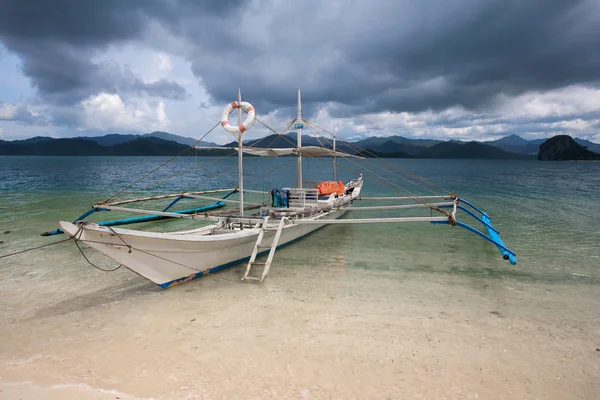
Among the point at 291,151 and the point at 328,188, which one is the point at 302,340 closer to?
the point at 291,151

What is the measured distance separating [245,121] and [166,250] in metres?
4.55

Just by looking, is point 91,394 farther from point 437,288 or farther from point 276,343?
point 437,288

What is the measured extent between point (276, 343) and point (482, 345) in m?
3.77

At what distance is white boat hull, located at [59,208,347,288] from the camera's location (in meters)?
7.15

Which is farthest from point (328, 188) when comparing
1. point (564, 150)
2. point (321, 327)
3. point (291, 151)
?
point (564, 150)

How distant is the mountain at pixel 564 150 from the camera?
6767 inches

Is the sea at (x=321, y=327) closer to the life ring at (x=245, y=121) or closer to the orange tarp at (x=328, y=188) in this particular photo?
the life ring at (x=245, y=121)

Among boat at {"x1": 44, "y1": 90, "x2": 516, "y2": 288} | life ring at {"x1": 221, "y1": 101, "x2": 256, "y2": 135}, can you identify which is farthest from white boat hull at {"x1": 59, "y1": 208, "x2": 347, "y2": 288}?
life ring at {"x1": 221, "y1": 101, "x2": 256, "y2": 135}

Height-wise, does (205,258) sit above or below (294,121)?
below

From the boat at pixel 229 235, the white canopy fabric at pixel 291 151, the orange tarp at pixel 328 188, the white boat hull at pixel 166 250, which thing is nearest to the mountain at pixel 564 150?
the orange tarp at pixel 328 188

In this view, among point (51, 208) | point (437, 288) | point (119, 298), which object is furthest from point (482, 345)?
point (51, 208)

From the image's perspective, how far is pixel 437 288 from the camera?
8547 millimetres

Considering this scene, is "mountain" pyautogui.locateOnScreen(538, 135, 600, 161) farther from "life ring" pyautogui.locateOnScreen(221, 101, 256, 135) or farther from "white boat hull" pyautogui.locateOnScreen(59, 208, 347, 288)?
"white boat hull" pyautogui.locateOnScreen(59, 208, 347, 288)

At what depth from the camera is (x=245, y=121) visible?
392 inches
